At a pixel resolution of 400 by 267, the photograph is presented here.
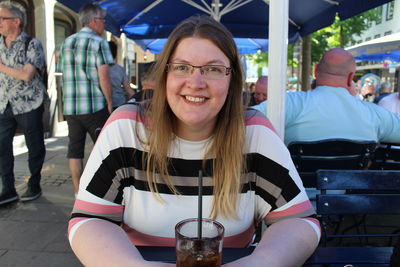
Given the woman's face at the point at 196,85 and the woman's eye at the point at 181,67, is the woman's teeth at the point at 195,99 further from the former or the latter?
the woman's eye at the point at 181,67

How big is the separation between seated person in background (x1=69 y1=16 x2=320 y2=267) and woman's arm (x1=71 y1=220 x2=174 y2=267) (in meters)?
0.03

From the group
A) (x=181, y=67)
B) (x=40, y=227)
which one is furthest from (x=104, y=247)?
(x=40, y=227)

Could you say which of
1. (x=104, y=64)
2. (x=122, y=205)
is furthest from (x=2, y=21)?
(x=122, y=205)

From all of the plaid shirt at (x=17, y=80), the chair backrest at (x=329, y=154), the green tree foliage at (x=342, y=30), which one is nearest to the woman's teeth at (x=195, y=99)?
the chair backrest at (x=329, y=154)

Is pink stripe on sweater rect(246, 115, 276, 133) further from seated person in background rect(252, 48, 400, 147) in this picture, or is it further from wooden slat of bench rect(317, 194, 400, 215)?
seated person in background rect(252, 48, 400, 147)

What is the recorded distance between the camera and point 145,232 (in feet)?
4.76

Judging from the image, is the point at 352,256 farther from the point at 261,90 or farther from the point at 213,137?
the point at 261,90

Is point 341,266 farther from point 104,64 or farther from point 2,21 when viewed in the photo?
point 2,21

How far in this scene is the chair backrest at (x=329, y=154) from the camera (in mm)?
2449

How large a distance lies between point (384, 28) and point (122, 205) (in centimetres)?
3199

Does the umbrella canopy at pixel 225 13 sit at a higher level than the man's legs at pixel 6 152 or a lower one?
higher

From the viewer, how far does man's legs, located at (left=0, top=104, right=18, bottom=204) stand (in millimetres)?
3676

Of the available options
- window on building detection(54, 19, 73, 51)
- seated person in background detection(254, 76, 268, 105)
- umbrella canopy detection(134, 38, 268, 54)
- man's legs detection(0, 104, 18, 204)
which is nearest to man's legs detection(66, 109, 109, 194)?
man's legs detection(0, 104, 18, 204)

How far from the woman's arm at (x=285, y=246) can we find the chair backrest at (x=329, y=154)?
3.83ft
